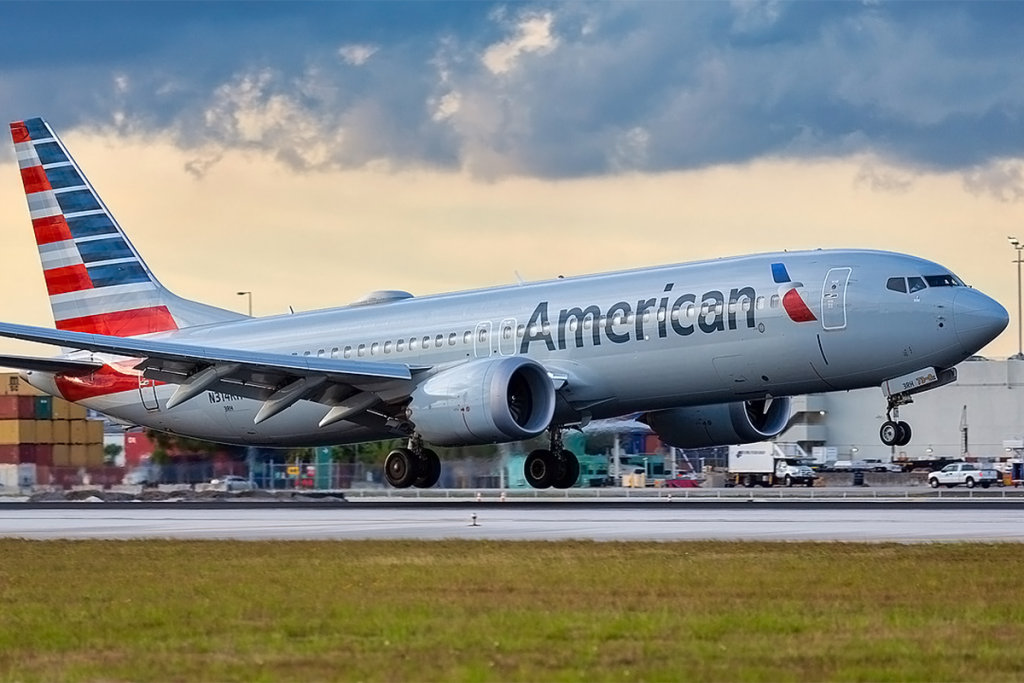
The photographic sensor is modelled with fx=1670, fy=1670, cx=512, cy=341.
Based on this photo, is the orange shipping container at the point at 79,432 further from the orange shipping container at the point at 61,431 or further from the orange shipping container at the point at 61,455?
the orange shipping container at the point at 61,455

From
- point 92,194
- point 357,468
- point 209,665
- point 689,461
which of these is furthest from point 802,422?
point 209,665

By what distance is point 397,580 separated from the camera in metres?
19.5

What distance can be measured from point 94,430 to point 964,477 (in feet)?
133

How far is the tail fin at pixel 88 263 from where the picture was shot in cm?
4766

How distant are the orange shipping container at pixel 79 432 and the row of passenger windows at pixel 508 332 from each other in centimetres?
1791

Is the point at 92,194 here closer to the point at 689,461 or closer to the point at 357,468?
the point at 357,468

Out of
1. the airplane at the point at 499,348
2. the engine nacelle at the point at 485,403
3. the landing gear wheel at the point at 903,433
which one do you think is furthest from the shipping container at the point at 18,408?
the landing gear wheel at the point at 903,433

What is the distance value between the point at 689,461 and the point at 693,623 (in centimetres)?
9354

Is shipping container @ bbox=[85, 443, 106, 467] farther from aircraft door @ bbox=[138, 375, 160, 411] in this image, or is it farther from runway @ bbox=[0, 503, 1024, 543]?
runway @ bbox=[0, 503, 1024, 543]

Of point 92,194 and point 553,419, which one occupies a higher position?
point 92,194

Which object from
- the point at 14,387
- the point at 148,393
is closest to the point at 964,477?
the point at 14,387

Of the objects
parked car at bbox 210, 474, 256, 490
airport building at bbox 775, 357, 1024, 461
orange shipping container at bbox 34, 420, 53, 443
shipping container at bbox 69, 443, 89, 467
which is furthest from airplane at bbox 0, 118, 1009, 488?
airport building at bbox 775, 357, 1024, 461

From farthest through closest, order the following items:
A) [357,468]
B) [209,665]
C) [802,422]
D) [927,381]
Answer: [802,422], [357,468], [927,381], [209,665]

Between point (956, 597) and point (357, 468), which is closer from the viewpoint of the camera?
point (956, 597)
